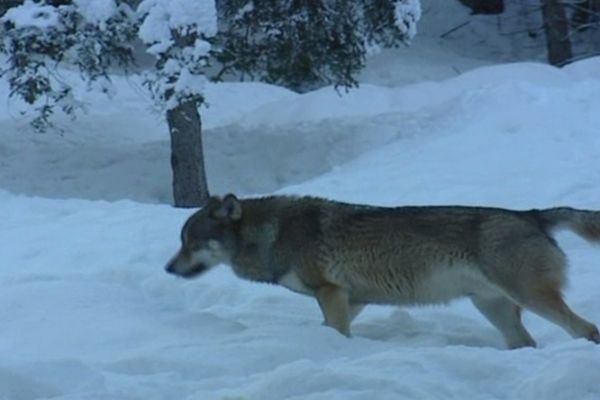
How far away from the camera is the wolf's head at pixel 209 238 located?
27.8 ft

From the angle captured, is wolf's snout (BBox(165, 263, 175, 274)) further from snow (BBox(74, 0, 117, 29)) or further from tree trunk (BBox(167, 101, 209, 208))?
tree trunk (BBox(167, 101, 209, 208))

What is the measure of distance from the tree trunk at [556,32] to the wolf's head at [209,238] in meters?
19.2

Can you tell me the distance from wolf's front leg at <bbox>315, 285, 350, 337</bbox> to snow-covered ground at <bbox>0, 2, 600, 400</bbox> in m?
0.19

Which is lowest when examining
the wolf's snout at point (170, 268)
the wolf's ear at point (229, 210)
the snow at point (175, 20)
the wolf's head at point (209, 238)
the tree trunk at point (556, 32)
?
the tree trunk at point (556, 32)

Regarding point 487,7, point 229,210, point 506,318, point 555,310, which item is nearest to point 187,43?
point 229,210

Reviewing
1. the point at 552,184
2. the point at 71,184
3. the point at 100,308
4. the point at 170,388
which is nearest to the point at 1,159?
the point at 71,184

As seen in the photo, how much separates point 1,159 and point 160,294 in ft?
30.1

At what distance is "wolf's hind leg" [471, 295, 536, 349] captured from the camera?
773cm

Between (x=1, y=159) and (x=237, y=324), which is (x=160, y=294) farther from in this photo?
(x=1, y=159)

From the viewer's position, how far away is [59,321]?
27.0ft

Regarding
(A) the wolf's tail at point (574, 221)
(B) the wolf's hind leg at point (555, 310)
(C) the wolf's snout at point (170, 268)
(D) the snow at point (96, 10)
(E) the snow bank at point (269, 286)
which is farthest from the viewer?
(D) the snow at point (96, 10)

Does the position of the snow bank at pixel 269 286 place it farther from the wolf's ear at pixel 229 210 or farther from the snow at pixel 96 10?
the snow at pixel 96 10

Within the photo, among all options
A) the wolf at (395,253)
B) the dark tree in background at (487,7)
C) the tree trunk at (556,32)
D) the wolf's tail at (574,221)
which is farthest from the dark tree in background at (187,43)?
the dark tree in background at (487,7)

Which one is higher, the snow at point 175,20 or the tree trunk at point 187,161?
the snow at point 175,20
